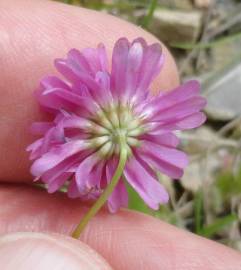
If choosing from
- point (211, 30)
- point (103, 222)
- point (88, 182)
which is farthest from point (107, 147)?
point (211, 30)

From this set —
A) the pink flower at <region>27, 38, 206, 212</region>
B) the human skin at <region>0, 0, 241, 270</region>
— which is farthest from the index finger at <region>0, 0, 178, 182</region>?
the pink flower at <region>27, 38, 206, 212</region>

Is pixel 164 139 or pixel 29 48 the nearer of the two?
pixel 164 139

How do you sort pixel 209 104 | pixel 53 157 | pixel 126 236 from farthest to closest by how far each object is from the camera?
pixel 209 104 → pixel 126 236 → pixel 53 157

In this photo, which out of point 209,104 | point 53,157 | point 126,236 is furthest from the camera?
point 209,104

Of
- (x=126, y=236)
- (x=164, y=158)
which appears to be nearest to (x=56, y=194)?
(x=126, y=236)

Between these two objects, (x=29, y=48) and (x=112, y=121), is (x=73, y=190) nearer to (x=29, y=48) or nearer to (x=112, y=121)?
(x=112, y=121)

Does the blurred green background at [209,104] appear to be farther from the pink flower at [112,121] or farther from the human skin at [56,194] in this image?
the pink flower at [112,121]

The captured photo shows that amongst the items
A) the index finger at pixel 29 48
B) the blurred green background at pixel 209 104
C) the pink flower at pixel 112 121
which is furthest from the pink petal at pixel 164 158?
the blurred green background at pixel 209 104
